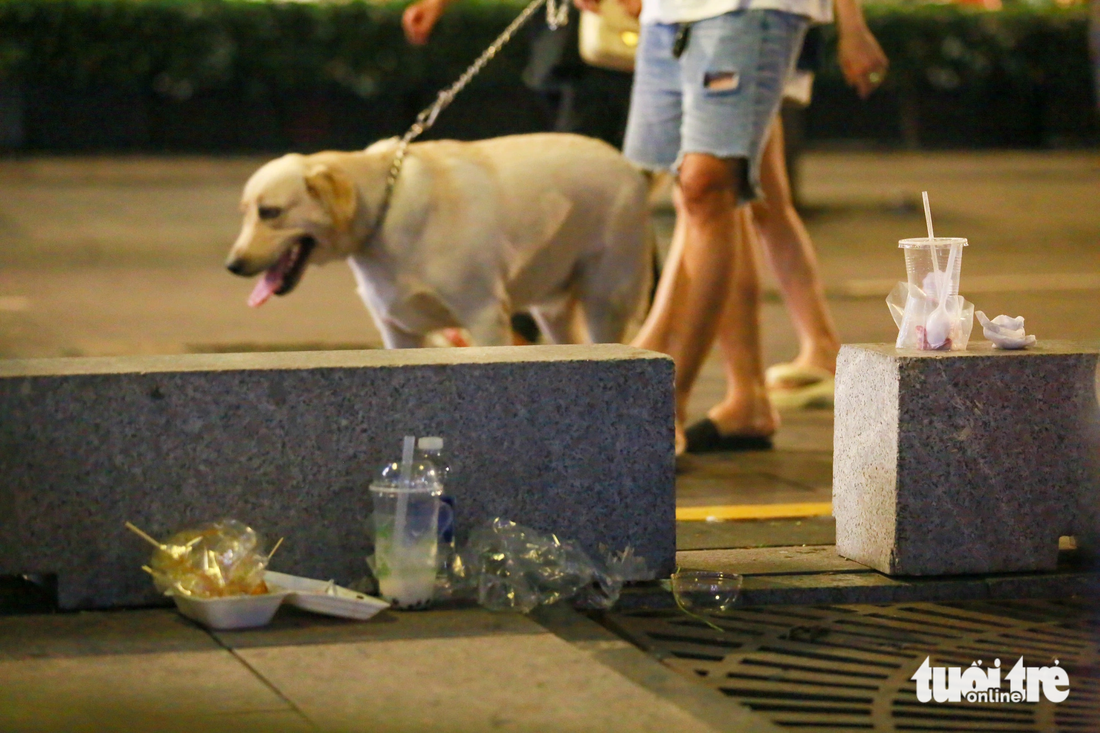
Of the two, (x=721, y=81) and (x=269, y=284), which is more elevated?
(x=721, y=81)

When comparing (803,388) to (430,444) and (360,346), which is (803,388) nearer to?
(360,346)

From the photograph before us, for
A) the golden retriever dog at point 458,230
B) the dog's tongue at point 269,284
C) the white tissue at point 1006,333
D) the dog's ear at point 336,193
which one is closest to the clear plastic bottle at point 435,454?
the white tissue at point 1006,333

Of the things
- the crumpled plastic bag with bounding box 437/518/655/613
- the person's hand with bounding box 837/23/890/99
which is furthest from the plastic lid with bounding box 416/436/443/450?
the person's hand with bounding box 837/23/890/99

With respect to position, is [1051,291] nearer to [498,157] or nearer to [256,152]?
[498,157]

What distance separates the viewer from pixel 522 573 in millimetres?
3357

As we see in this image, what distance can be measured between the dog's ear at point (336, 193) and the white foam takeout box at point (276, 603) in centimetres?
160

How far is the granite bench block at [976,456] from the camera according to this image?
11.6 feet

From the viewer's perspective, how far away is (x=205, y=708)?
2701 mm

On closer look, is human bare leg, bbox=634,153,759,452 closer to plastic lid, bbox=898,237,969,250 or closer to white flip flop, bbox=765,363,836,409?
white flip flop, bbox=765,363,836,409

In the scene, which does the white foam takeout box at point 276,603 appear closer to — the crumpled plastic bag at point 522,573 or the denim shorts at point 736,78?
the crumpled plastic bag at point 522,573

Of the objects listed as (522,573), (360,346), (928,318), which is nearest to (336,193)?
(522,573)

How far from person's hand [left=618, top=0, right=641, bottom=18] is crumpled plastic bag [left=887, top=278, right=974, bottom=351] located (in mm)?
2024

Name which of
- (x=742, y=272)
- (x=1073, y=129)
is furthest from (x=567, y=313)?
(x=1073, y=129)

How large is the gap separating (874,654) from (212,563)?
1262 mm
